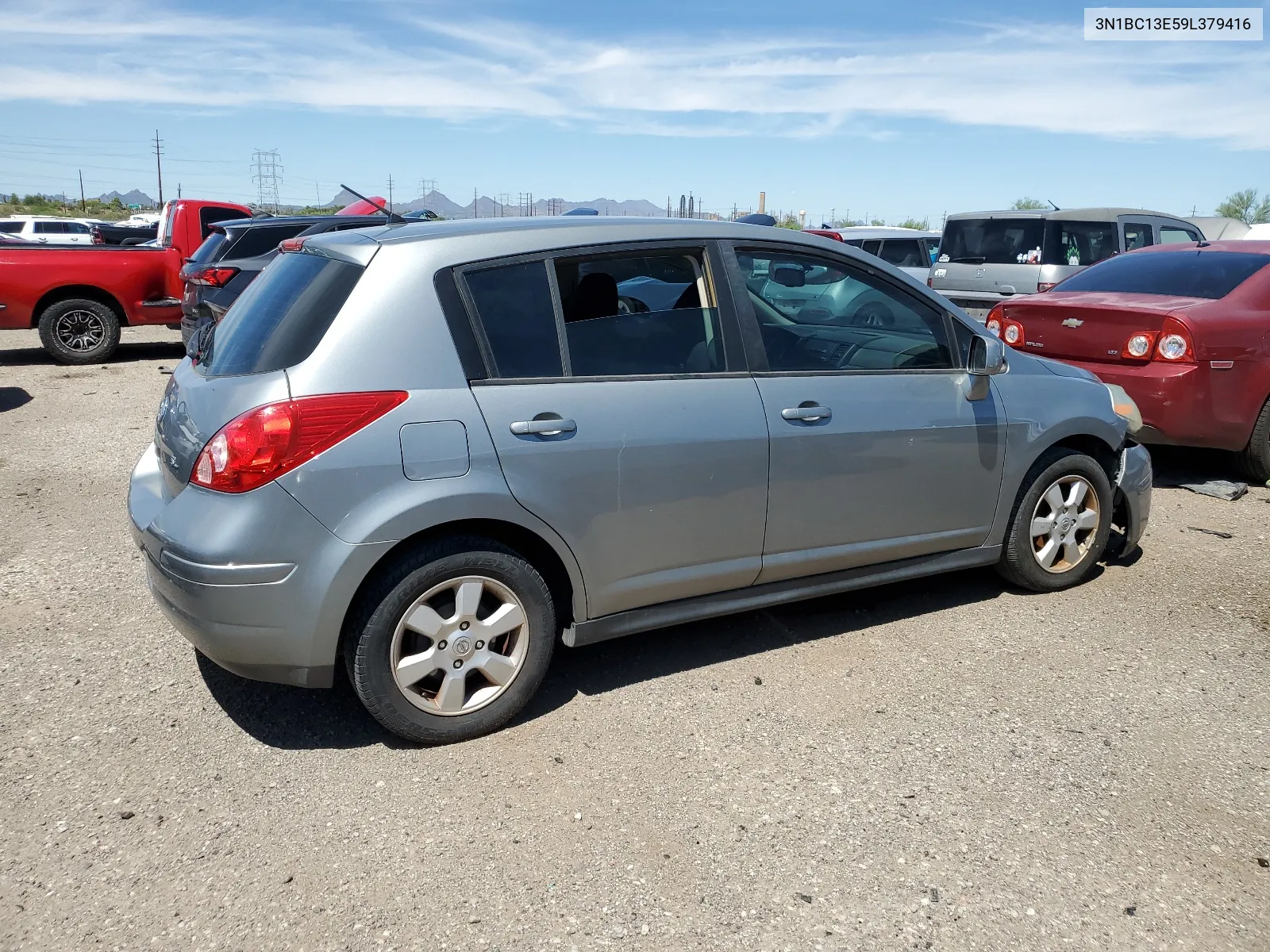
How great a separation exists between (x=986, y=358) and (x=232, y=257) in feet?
28.7

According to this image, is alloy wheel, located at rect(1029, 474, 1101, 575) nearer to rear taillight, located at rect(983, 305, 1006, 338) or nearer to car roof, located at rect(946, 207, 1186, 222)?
rear taillight, located at rect(983, 305, 1006, 338)

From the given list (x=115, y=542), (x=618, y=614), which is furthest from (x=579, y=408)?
(x=115, y=542)

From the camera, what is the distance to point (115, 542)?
17.9ft

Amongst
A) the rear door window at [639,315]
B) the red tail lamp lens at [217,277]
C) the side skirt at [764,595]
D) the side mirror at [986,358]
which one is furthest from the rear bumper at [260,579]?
the red tail lamp lens at [217,277]

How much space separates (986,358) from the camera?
14.1 ft

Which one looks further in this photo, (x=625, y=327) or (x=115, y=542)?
(x=115, y=542)

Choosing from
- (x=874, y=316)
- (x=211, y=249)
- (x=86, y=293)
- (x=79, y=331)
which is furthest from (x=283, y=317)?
(x=79, y=331)

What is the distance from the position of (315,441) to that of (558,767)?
129 cm

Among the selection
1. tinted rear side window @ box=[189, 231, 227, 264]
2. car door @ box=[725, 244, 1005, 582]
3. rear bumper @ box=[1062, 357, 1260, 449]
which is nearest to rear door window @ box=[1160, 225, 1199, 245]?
rear bumper @ box=[1062, 357, 1260, 449]

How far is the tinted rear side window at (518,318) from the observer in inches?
134

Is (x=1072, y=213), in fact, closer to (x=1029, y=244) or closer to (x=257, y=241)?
(x=1029, y=244)

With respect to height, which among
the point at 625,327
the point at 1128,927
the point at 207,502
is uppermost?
the point at 625,327

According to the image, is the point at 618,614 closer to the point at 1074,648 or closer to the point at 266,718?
the point at 266,718

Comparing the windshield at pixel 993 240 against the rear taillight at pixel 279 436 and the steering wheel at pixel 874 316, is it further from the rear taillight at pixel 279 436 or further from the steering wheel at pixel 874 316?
the rear taillight at pixel 279 436
